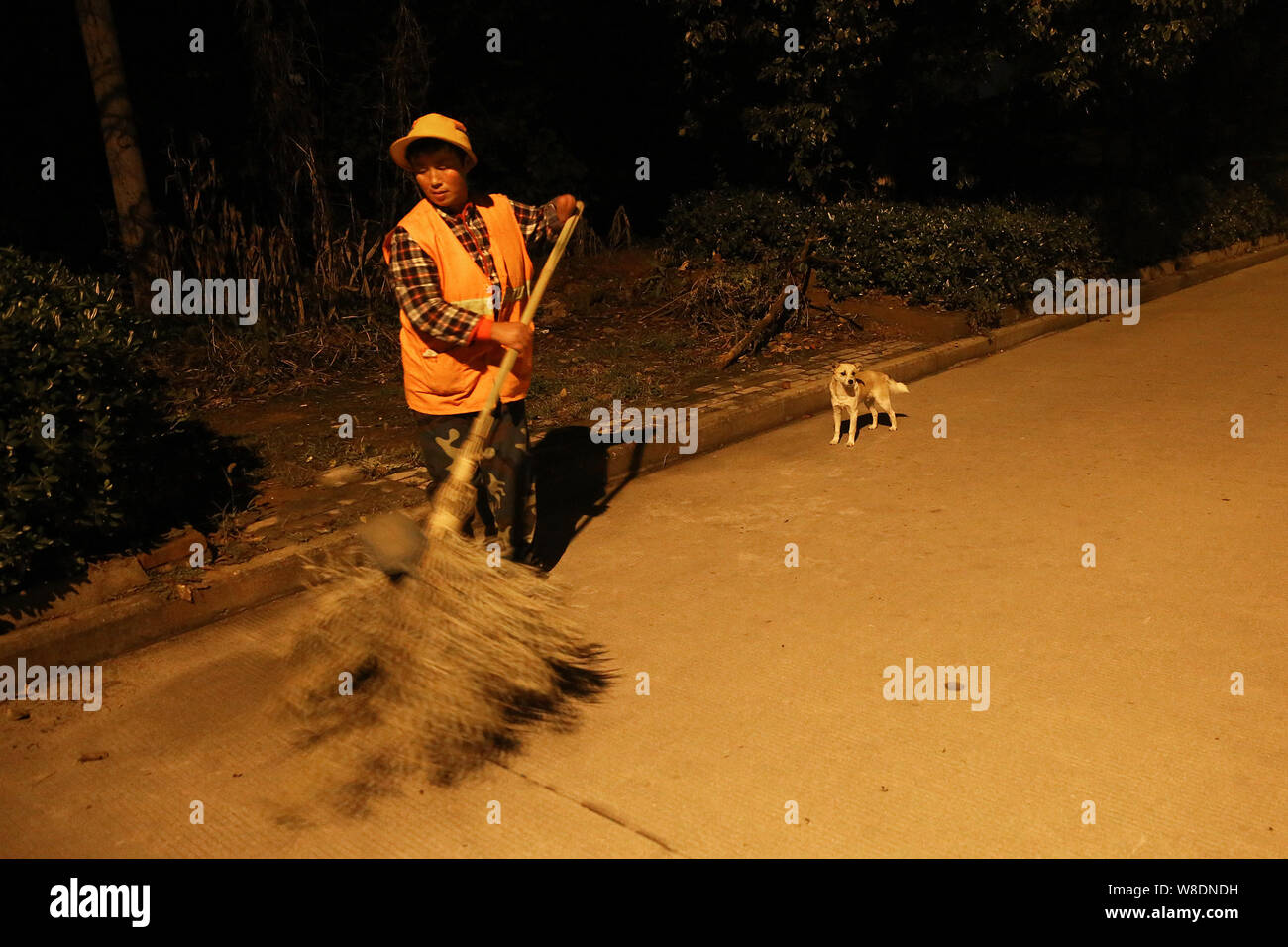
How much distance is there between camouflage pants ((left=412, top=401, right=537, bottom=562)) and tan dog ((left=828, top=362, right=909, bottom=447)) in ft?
10.0

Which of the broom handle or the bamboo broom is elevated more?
the broom handle

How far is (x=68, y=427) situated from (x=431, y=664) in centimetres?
217

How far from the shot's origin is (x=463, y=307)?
4.54m

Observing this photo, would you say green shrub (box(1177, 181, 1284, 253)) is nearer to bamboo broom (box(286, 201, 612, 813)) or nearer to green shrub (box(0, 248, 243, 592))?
bamboo broom (box(286, 201, 612, 813))

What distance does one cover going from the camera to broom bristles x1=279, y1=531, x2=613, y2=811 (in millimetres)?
3797

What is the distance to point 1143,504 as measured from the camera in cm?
614

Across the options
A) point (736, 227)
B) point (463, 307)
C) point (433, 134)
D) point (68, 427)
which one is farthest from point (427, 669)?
point (736, 227)

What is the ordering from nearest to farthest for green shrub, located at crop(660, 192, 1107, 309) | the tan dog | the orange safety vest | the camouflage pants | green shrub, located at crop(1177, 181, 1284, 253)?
the orange safety vest → the camouflage pants → the tan dog → green shrub, located at crop(660, 192, 1107, 309) → green shrub, located at crop(1177, 181, 1284, 253)

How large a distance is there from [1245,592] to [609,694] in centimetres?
283

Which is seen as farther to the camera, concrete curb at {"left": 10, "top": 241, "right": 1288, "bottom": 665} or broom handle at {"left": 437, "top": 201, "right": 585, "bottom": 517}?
concrete curb at {"left": 10, "top": 241, "right": 1288, "bottom": 665}

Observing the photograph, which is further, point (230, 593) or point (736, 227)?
point (736, 227)

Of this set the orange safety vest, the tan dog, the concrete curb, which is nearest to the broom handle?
the orange safety vest

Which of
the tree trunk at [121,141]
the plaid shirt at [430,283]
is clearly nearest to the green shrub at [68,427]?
the plaid shirt at [430,283]

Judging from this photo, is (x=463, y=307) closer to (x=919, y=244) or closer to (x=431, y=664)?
(x=431, y=664)
